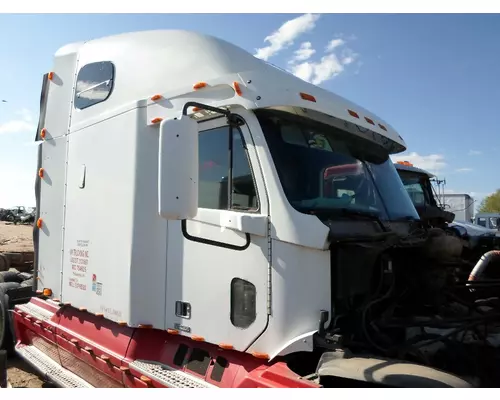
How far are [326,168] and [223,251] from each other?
1.02 metres

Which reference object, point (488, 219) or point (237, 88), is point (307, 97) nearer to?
point (237, 88)

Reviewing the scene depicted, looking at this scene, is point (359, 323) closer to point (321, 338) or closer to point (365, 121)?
point (321, 338)

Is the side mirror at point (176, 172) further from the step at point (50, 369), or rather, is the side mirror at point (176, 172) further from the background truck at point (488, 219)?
the background truck at point (488, 219)

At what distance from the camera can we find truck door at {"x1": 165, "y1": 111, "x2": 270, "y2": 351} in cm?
330

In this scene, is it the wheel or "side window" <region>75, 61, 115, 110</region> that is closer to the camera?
"side window" <region>75, 61, 115, 110</region>

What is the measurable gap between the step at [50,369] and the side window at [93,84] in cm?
272

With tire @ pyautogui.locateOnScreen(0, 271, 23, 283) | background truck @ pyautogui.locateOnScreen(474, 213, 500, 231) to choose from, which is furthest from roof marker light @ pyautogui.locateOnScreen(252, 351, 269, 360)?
background truck @ pyautogui.locateOnScreen(474, 213, 500, 231)

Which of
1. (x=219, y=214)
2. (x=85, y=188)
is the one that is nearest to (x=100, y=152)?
(x=85, y=188)

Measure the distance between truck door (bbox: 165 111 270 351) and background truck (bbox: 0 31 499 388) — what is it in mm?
12

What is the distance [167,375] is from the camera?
356cm

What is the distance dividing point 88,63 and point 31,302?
3.05 meters

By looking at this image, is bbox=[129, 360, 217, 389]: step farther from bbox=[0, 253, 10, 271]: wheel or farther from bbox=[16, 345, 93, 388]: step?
bbox=[0, 253, 10, 271]: wheel

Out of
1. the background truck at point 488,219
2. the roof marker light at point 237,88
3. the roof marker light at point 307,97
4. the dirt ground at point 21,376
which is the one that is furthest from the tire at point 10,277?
the background truck at point 488,219

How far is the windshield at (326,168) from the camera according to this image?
3404mm
